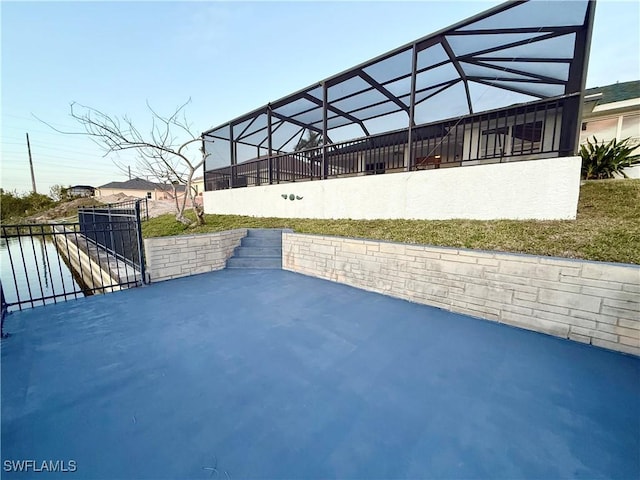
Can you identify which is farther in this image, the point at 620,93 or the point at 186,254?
the point at 620,93

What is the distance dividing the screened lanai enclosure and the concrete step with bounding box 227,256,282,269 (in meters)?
2.94

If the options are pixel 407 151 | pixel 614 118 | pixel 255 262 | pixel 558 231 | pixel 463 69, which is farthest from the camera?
pixel 614 118

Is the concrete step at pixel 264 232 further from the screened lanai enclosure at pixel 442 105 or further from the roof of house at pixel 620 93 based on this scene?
the roof of house at pixel 620 93

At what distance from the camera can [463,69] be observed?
632 centimetres

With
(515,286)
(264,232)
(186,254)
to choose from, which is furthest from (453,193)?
(186,254)

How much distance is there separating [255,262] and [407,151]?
491cm

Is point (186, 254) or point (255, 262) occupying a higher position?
point (186, 254)

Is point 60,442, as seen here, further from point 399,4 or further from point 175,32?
point 175,32

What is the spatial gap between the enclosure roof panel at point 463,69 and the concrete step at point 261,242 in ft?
13.5

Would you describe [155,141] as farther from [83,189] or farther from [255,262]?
[83,189]

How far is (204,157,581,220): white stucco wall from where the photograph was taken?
372cm

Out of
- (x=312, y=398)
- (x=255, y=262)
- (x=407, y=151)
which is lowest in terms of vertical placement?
(x=312, y=398)

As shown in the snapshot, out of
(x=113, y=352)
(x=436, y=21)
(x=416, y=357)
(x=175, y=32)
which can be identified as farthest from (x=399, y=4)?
(x=113, y=352)

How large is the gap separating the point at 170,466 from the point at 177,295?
3.00 metres
